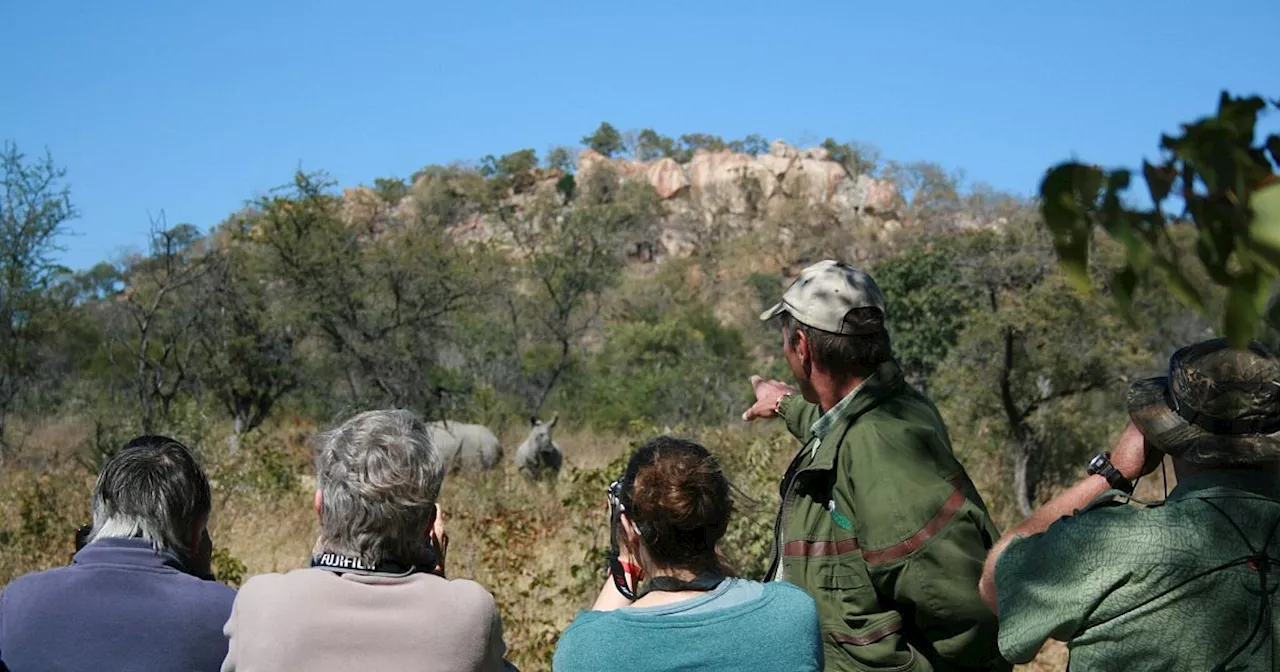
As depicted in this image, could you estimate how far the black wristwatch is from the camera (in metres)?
2.08

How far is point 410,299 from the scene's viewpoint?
12.6 meters

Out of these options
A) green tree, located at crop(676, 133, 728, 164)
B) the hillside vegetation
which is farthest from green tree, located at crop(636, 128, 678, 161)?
the hillside vegetation

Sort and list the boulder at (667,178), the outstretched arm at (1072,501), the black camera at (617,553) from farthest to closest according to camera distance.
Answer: the boulder at (667,178) < the black camera at (617,553) < the outstretched arm at (1072,501)

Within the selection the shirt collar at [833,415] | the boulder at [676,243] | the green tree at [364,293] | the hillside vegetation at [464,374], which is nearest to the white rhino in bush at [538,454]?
the hillside vegetation at [464,374]

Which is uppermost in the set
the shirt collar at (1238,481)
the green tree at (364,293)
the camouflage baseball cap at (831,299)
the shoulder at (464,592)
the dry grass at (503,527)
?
the green tree at (364,293)

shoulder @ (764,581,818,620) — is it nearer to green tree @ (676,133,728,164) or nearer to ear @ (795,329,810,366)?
ear @ (795,329,810,366)

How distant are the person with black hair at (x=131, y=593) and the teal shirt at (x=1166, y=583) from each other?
1643 mm

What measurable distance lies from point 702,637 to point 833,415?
30.5 inches

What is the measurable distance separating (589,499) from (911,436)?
3.47 m

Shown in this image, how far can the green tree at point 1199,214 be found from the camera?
87cm

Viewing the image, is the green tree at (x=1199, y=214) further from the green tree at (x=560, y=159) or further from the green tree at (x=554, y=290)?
the green tree at (x=560, y=159)

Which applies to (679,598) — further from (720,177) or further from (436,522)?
(720,177)

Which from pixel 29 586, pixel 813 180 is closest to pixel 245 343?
pixel 29 586

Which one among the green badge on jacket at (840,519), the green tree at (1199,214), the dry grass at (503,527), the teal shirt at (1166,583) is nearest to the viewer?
the green tree at (1199,214)
